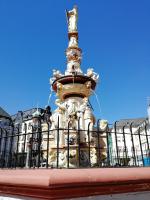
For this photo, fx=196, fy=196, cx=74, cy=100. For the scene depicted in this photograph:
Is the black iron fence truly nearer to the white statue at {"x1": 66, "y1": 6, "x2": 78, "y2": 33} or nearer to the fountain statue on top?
the fountain statue on top

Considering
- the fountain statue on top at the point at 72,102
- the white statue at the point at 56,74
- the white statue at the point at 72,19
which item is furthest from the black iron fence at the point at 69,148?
the white statue at the point at 72,19

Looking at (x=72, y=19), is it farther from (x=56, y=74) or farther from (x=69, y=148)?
(x=69, y=148)

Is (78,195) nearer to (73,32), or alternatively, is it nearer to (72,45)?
(72,45)

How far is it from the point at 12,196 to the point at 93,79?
8798 millimetres

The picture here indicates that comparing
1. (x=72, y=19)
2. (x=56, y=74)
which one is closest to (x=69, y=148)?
(x=56, y=74)

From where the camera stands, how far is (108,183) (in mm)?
2926

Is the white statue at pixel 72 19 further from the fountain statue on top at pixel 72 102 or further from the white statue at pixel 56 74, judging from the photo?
the white statue at pixel 56 74

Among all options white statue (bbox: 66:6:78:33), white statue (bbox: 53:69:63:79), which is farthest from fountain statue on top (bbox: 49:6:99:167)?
white statue (bbox: 66:6:78:33)

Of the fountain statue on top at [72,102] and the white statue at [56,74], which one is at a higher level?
the white statue at [56,74]

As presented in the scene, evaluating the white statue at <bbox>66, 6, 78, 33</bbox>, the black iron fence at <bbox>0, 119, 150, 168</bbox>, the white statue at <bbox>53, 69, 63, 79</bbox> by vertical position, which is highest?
the white statue at <bbox>66, 6, 78, 33</bbox>

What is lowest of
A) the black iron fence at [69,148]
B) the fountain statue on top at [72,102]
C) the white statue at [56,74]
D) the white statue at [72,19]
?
the black iron fence at [69,148]

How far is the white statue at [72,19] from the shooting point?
1365 cm

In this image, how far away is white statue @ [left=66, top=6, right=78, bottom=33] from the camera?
1365 centimetres

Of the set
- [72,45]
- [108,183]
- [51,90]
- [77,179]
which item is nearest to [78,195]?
[77,179]
